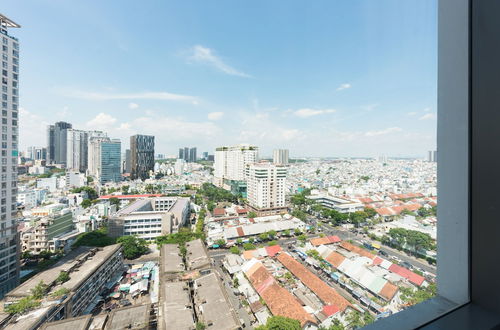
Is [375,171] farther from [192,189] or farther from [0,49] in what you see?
[192,189]

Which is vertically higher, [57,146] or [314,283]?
[57,146]

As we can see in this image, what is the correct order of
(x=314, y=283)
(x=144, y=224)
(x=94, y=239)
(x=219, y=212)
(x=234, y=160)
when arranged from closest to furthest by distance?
(x=314, y=283) < (x=94, y=239) < (x=144, y=224) < (x=219, y=212) < (x=234, y=160)

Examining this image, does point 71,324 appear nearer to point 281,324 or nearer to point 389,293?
point 281,324

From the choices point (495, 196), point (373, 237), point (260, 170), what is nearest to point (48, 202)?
point (260, 170)

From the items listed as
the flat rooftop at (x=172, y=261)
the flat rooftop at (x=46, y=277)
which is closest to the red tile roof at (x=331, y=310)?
the flat rooftop at (x=172, y=261)

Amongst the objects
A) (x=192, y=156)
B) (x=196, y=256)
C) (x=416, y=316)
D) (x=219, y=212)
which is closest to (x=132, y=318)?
(x=416, y=316)

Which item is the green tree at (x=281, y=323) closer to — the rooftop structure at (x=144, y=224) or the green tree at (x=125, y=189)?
the rooftop structure at (x=144, y=224)

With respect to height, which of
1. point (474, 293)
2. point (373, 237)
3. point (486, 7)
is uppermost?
point (486, 7)
